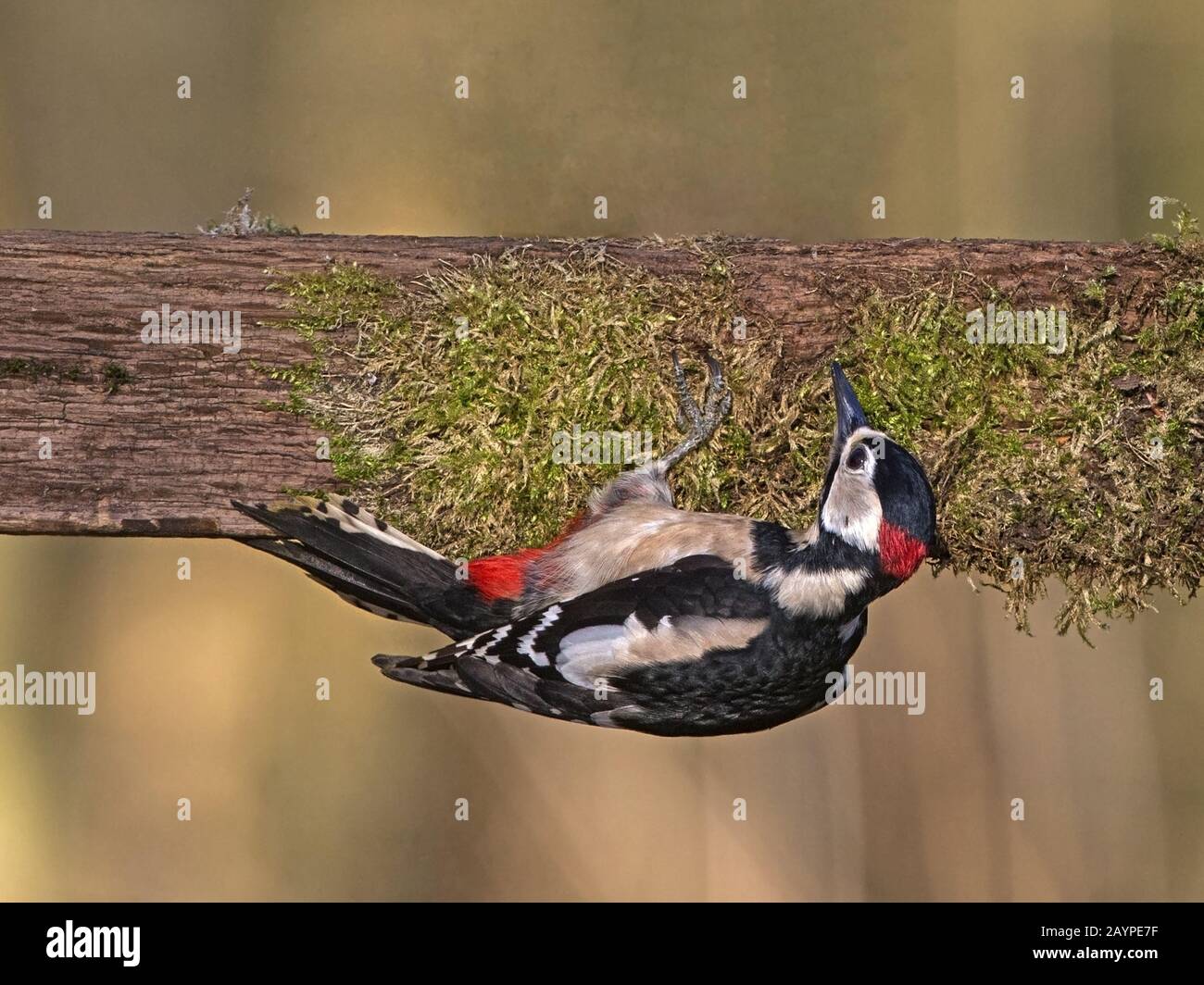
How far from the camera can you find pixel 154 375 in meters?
1.65

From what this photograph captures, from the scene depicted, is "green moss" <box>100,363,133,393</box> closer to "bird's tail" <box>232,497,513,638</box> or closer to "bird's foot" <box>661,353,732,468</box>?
"bird's tail" <box>232,497,513,638</box>

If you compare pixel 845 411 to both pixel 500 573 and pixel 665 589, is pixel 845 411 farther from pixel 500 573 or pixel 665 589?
pixel 500 573

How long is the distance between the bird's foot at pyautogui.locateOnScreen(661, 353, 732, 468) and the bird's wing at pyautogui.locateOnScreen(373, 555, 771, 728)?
20cm

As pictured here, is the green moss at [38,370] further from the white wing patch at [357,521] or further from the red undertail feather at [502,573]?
the red undertail feather at [502,573]

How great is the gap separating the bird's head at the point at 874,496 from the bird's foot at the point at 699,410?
0.62ft

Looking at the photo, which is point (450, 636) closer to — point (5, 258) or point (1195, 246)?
point (5, 258)

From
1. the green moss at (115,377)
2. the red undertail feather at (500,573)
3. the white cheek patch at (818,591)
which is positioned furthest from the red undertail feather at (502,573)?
the green moss at (115,377)

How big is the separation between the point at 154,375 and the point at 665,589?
0.91 metres

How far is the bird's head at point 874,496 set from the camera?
4.87 feet

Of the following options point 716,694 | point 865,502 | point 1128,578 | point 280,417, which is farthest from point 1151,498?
point 280,417

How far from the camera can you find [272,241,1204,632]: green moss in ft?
5.45

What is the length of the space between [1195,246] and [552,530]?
1182mm

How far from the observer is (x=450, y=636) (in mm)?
1737

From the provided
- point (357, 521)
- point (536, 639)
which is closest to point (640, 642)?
point (536, 639)
